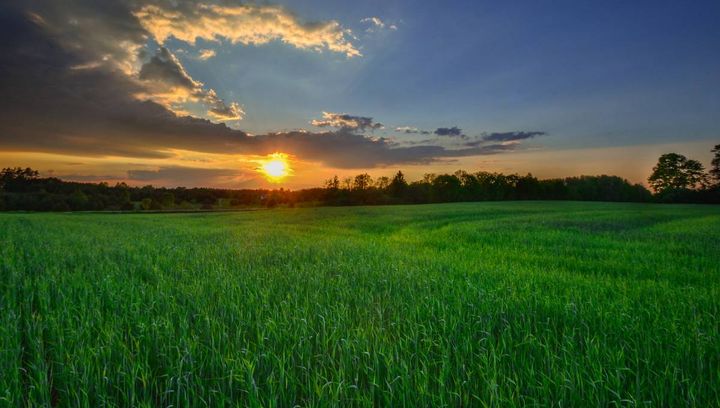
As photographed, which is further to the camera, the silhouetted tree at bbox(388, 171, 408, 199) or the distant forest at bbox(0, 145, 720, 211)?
the silhouetted tree at bbox(388, 171, 408, 199)

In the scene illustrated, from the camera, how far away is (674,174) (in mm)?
79438

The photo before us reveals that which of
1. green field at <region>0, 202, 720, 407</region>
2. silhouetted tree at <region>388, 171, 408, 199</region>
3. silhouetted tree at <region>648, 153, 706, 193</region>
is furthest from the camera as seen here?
silhouetted tree at <region>388, 171, 408, 199</region>

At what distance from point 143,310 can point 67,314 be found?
831 mm

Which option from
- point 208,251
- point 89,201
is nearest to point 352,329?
point 208,251

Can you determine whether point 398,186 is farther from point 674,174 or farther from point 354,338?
point 354,338

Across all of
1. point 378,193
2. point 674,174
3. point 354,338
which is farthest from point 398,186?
point 354,338

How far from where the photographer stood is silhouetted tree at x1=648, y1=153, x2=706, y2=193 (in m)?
78.0

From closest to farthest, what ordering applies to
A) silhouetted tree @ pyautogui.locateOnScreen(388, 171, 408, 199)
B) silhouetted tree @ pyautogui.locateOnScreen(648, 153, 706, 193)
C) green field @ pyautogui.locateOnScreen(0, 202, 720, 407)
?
green field @ pyautogui.locateOnScreen(0, 202, 720, 407) < silhouetted tree @ pyautogui.locateOnScreen(648, 153, 706, 193) < silhouetted tree @ pyautogui.locateOnScreen(388, 171, 408, 199)

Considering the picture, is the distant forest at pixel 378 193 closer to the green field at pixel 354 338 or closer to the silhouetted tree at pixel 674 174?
the silhouetted tree at pixel 674 174

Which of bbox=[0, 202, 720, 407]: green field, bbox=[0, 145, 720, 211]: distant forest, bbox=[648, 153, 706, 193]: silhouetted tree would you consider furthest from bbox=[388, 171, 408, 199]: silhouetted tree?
bbox=[0, 202, 720, 407]: green field

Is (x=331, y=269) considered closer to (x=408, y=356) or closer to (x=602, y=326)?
(x=408, y=356)

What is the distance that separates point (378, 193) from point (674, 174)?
228 feet

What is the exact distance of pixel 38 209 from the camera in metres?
79.2

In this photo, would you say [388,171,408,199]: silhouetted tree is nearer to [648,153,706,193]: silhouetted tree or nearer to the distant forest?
the distant forest
